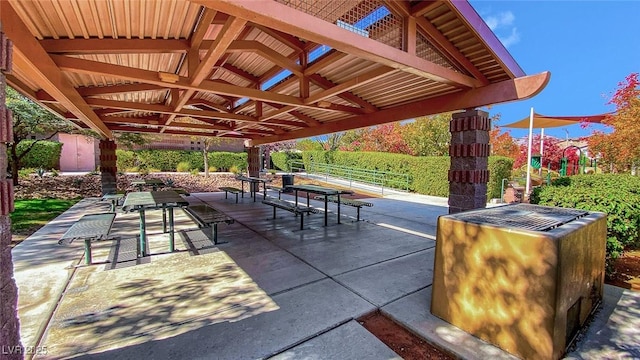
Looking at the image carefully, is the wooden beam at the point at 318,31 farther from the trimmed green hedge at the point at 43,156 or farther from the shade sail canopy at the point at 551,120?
the trimmed green hedge at the point at 43,156

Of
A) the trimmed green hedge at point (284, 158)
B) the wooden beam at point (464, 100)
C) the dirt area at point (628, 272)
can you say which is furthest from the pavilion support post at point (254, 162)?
the trimmed green hedge at point (284, 158)

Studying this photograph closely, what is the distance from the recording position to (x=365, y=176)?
1605cm

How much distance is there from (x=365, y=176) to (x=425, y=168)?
3929mm

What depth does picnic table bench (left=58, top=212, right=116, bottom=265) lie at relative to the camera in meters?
3.35

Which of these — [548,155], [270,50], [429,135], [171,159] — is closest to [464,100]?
[270,50]

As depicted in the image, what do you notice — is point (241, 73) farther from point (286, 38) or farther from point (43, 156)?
point (43, 156)

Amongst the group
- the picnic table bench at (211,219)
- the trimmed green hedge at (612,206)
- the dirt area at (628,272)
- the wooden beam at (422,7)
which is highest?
the wooden beam at (422,7)

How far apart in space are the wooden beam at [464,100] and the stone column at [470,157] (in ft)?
0.73

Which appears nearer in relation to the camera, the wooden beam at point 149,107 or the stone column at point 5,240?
the stone column at point 5,240

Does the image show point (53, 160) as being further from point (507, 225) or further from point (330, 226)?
point (507, 225)

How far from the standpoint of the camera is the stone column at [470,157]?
174 inches

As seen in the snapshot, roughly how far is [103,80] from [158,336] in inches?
204

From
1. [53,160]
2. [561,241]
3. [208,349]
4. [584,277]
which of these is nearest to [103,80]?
[208,349]

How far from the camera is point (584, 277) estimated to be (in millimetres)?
2219
